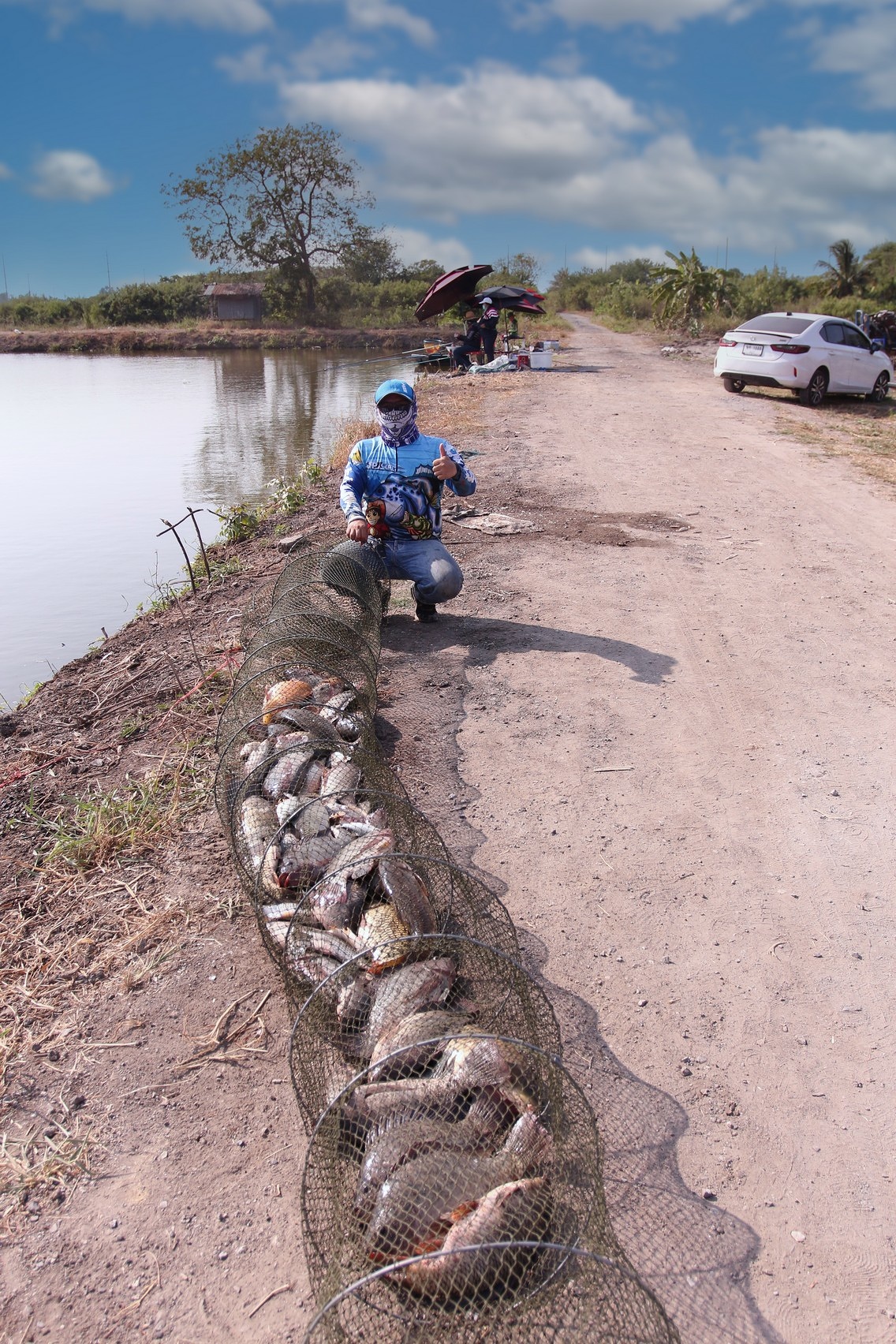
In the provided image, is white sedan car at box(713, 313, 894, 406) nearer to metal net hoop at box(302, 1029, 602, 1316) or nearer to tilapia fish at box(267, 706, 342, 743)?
tilapia fish at box(267, 706, 342, 743)

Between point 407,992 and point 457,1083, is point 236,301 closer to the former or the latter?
point 407,992

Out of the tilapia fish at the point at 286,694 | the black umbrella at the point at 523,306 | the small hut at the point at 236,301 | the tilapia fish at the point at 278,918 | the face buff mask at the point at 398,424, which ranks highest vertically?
the small hut at the point at 236,301

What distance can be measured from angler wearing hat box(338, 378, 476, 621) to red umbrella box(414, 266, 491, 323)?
1391cm

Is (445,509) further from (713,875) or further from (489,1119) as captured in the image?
(489,1119)

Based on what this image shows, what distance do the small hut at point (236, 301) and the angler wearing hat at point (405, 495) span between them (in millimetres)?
53994

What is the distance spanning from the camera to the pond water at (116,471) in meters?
9.76

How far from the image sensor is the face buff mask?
20.6 ft

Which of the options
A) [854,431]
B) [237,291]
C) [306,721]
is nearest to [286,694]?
[306,721]

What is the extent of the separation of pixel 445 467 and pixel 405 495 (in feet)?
1.29

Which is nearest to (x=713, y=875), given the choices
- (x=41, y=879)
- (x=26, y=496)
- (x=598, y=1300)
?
(x=598, y=1300)

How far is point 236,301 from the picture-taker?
186 ft

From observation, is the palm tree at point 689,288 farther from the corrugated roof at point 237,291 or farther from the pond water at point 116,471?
the corrugated roof at point 237,291

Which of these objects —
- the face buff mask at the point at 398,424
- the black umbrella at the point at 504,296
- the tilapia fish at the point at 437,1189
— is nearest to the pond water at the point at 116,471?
the black umbrella at the point at 504,296

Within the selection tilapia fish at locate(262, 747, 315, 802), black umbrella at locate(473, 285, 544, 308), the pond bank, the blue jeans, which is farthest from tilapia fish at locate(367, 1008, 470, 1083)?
the pond bank
